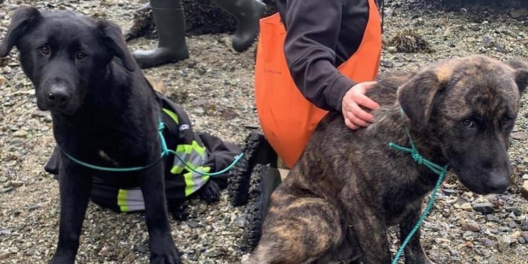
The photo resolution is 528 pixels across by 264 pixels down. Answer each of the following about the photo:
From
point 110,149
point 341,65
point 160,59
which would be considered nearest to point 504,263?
point 341,65

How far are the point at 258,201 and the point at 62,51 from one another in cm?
142

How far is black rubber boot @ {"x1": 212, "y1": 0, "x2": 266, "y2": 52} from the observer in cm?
673

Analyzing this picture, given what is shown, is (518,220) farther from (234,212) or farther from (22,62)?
(22,62)

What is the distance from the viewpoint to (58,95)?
3184 millimetres

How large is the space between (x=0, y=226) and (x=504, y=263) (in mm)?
3044

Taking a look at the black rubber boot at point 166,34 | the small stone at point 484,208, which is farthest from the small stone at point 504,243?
the black rubber boot at point 166,34

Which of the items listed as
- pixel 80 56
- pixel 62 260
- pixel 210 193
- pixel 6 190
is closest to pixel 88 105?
pixel 80 56

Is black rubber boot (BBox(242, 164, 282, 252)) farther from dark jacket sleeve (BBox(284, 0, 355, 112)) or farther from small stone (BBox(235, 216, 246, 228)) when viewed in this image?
dark jacket sleeve (BBox(284, 0, 355, 112))

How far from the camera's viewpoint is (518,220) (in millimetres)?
4195

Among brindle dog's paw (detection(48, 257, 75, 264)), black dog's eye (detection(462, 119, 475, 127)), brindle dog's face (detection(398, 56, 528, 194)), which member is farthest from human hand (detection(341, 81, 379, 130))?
brindle dog's paw (detection(48, 257, 75, 264))

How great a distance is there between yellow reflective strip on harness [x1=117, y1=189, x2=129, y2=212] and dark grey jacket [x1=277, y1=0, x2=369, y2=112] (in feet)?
4.57

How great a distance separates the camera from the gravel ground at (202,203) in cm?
396

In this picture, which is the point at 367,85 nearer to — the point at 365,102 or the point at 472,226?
the point at 365,102

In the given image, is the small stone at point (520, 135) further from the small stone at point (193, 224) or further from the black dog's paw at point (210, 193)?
the small stone at point (193, 224)
